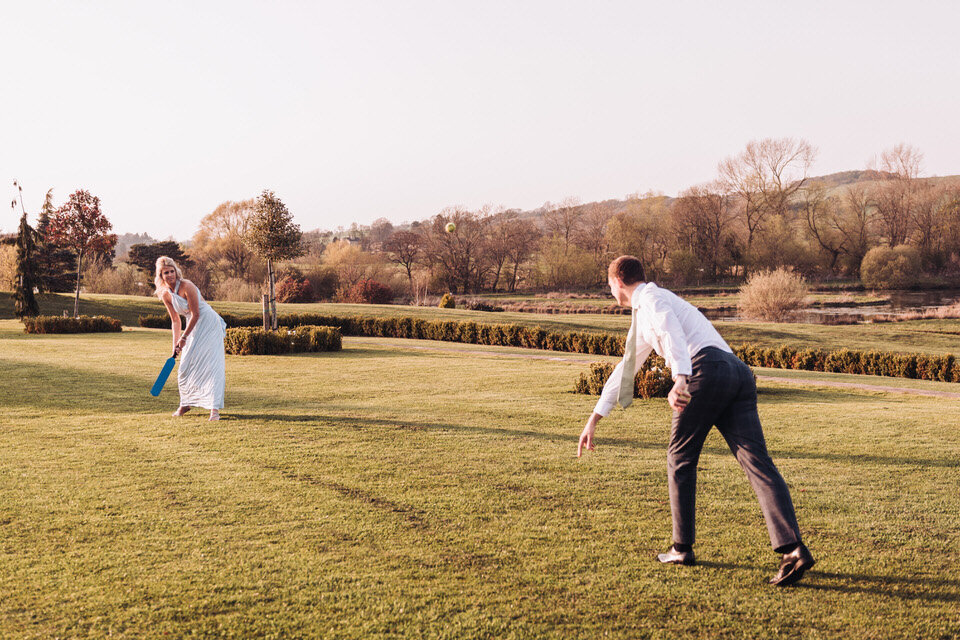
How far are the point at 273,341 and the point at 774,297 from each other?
88.5ft

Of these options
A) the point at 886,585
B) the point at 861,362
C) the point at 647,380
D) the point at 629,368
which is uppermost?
the point at 629,368

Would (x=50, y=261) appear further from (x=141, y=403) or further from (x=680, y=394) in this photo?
(x=680, y=394)

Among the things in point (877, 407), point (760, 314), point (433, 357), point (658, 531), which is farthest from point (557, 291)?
point (658, 531)

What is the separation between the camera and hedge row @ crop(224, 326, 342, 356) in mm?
18094

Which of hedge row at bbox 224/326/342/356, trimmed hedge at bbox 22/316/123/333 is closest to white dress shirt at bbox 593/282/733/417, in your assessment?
hedge row at bbox 224/326/342/356

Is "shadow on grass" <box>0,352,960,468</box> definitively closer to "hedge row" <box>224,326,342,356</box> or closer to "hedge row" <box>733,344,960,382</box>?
"hedge row" <box>224,326,342,356</box>

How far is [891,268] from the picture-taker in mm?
60844

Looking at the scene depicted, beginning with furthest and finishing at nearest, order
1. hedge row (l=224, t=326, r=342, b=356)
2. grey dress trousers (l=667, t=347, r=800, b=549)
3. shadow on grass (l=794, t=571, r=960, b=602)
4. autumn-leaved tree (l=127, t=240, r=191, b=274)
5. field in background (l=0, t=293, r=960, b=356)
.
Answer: autumn-leaved tree (l=127, t=240, r=191, b=274), field in background (l=0, t=293, r=960, b=356), hedge row (l=224, t=326, r=342, b=356), grey dress trousers (l=667, t=347, r=800, b=549), shadow on grass (l=794, t=571, r=960, b=602)

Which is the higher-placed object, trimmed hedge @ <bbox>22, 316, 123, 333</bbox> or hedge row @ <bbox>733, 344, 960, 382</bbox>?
trimmed hedge @ <bbox>22, 316, 123, 333</bbox>

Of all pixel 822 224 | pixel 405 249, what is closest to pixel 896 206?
pixel 822 224

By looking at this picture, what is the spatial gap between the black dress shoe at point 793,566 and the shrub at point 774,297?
34832 millimetres

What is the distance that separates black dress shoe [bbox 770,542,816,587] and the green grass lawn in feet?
0.22

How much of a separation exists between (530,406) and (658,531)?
5403mm

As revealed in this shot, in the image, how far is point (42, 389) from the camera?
11578 mm
